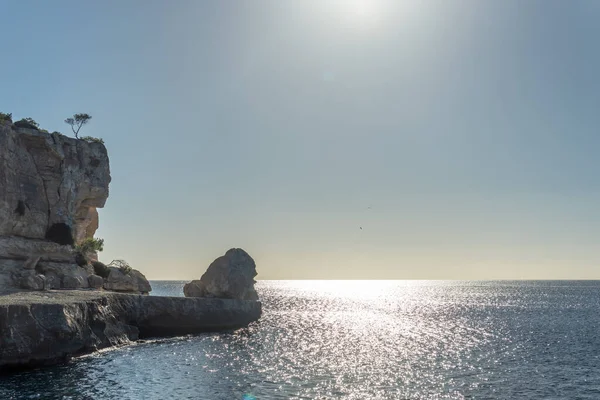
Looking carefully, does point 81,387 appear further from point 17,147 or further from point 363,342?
point 17,147

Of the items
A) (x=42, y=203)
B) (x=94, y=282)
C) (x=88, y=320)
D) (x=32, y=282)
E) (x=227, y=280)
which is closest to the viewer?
(x=88, y=320)

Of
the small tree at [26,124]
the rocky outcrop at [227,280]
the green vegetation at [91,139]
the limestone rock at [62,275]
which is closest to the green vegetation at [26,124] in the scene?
the small tree at [26,124]

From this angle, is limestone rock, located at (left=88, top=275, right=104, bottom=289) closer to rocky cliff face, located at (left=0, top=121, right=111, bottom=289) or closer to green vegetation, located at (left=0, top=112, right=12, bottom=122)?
rocky cliff face, located at (left=0, top=121, right=111, bottom=289)

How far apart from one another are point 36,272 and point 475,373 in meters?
56.4

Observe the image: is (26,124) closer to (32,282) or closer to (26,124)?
(26,124)

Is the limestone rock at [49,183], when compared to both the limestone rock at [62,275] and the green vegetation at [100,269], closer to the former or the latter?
the limestone rock at [62,275]

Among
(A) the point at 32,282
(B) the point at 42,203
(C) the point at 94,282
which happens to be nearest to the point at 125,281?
(C) the point at 94,282

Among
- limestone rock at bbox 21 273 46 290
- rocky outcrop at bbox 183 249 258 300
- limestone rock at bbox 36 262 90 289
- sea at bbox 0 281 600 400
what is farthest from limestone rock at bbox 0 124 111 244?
sea at bbox 0 281 600 400

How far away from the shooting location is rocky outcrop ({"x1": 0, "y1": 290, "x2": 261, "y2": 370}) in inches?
1478

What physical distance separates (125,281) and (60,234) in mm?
15144

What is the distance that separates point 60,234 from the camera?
221 ft

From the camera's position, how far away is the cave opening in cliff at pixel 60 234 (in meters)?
66.6

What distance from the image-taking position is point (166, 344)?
5491 centimetres

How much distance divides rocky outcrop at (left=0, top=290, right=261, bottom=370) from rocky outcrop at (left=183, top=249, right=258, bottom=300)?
314 cm
